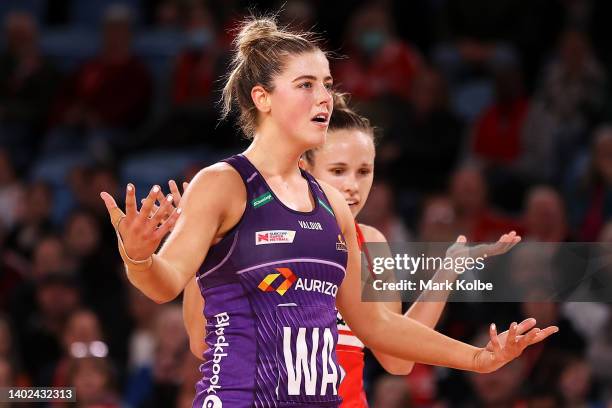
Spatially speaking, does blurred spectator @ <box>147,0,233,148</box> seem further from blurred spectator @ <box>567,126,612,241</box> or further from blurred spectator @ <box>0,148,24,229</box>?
blurred spectator @ <box>567,126,612,241</box>

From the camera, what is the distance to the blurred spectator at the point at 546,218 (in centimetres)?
853

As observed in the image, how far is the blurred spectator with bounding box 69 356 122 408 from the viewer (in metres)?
7.44

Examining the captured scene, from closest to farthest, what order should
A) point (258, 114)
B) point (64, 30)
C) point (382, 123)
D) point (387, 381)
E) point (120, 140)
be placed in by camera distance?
point (258, 114) < point (387, 381) < point (382, 123) < point (120, 140) < point (64, 30)

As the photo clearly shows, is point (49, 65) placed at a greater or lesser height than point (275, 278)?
greater

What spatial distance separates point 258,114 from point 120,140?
7447mm

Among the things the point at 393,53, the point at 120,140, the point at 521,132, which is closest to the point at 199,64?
the point at 120,140

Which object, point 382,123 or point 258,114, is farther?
point 382,123

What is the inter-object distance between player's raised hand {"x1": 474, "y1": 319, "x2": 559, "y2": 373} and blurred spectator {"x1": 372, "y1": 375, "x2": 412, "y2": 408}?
11.1 ft

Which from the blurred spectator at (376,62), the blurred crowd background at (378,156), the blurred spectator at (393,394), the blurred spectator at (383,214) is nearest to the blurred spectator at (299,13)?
the blurred crowd background at (378,156)

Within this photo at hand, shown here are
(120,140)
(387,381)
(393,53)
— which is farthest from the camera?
(120,140)

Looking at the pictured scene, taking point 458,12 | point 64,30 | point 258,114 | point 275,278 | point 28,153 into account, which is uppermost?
point 64,30

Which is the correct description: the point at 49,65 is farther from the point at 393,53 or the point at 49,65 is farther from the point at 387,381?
the point at 387,381

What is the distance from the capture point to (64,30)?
1282cm

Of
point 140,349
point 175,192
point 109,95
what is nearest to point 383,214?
point 140,349
